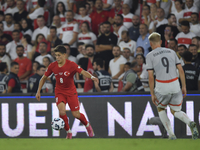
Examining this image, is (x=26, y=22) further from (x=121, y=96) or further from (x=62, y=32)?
(x=121, y=96)

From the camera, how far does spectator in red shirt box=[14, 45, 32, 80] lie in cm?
1018

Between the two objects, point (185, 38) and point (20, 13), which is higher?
point (20, 13)

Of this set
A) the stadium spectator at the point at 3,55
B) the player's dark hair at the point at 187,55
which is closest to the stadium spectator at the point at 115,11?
the stadium spectator at the point at 3,55

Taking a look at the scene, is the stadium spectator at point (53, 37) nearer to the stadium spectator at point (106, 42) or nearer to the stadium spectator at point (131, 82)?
the stadium spectator at point (106, 42)

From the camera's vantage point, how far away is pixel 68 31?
1073cm

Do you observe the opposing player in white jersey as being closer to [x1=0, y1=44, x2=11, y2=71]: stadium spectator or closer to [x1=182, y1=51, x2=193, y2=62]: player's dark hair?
[x1=182, y1=51, x2=193, y2=62]: player's dark hair

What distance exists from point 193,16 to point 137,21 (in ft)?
5.54

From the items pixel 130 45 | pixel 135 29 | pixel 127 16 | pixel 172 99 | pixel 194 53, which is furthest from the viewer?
pixel 127 16

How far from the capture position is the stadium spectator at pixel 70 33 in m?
10.5

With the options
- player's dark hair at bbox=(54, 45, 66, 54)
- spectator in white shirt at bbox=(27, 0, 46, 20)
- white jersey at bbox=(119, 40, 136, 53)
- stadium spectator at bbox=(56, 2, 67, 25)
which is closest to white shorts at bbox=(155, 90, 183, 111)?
player's dark hair at bbox=(54, 45, 66, 54)

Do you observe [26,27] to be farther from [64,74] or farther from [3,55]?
[64,74]

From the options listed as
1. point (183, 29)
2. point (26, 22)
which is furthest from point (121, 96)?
point (26, 22)

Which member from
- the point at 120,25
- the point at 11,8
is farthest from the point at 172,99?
the point at 11,8

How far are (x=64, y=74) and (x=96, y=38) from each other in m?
4.13
